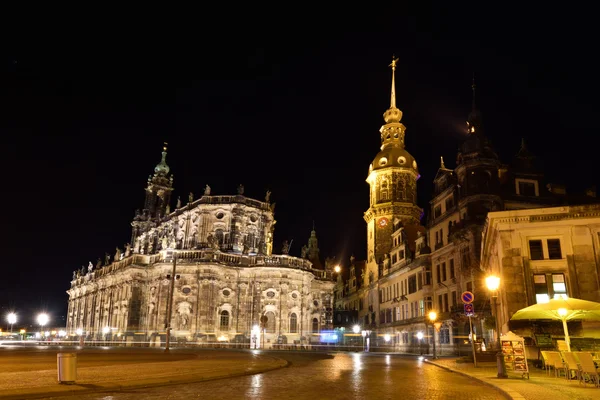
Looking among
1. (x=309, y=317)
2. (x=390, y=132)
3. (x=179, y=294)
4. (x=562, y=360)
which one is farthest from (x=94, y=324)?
(x=562, y=360)

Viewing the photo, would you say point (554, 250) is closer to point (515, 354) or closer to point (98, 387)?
point (515, 354)

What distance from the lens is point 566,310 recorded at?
19.0m

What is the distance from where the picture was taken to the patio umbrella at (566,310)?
61.6 ft

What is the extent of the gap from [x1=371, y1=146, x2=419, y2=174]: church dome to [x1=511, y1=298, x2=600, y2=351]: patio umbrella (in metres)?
56.3

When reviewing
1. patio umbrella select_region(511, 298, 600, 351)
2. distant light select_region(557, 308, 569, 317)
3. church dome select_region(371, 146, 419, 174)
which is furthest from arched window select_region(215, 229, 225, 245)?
distant light select_region(557, 308, 569, 317)

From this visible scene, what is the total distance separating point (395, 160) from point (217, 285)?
32.9 meters

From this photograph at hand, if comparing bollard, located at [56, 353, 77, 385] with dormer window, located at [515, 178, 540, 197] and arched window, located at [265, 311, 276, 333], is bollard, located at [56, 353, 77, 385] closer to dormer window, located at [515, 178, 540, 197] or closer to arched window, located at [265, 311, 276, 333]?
dormer window, located at [515, 178, 540, 197]

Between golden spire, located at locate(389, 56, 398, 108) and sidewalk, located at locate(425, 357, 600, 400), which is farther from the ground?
golden spire, located at locate(389, 56, 398, 108)

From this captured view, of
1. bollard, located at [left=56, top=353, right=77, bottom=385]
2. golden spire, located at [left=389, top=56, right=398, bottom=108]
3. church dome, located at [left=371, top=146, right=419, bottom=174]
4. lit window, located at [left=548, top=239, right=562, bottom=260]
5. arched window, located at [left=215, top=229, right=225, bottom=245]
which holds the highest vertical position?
golden spire, located at [left=389, top=56, right=398, bottom=108]

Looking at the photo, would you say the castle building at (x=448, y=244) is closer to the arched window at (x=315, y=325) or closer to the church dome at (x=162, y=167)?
the arched window at (x=315, y=325)

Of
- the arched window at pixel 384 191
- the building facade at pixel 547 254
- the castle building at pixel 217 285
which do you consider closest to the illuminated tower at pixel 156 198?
the castle building at pixel 217 285

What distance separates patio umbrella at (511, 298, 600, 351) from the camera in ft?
61.6

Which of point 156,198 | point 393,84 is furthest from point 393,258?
point 156,198

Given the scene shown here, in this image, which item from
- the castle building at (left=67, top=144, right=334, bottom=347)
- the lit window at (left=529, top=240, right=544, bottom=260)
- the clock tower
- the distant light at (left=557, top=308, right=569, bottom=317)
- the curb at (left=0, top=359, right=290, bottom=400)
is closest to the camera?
the curb at (left=0, top=359, right=290, bottom=400)
